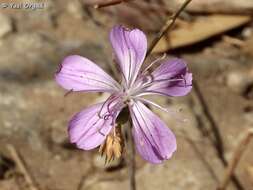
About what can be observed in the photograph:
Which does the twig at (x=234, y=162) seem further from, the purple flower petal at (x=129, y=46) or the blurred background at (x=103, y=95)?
the purple flower petal at (x=129, y=46)

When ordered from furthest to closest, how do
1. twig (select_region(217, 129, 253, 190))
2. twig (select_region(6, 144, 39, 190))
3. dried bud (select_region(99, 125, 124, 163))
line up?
1. twig (select_region(6, 144, 39, 190))
2. twig (select_region(217, 129, 253, 190))
3. dried bud (select_region(99, 125, 124, 163))

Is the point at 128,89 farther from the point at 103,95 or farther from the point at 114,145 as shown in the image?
the point at 103,95

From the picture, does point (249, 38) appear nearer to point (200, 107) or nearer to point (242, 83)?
point (242, 83)

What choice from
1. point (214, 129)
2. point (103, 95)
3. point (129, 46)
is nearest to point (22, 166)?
point (103, 95)

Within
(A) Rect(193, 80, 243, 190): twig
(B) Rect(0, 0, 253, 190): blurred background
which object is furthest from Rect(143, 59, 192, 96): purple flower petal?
(A) Rect(193, 80, 243, 190): twig

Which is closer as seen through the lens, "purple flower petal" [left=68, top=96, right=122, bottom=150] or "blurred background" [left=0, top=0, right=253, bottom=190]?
"purple flower petal" [left=68, top=96, right=122, bottom=150]

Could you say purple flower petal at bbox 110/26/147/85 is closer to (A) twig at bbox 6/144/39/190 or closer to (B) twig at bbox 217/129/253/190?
(B) twig at bbox 217/129/253/190

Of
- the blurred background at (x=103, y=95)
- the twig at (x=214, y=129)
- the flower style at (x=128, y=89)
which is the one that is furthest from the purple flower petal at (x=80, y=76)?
the twig at (x=214, y=129)

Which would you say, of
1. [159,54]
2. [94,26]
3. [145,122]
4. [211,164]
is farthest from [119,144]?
[94,26]
